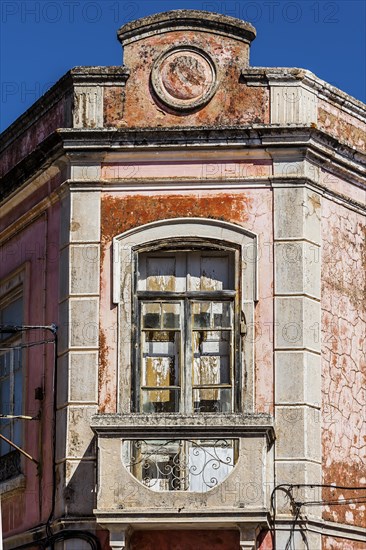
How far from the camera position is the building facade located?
1582 cm

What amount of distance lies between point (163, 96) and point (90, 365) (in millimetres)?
3288

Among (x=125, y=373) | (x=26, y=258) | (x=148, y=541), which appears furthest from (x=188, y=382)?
(x=26, y=258)

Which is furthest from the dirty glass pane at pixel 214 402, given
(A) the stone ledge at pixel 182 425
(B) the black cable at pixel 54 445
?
(B) the black cable at pixel 54 445

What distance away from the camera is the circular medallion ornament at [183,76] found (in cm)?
1733

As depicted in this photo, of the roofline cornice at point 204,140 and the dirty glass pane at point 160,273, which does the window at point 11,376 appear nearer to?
the dirty glass pane at point 160,273

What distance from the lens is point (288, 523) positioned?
1596 centimetres

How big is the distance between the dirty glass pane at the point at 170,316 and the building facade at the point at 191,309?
1.4 inches

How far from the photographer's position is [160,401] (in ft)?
54.3

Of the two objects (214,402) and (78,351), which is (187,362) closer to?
(214,402)

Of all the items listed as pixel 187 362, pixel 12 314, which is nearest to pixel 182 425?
pixel 187 362

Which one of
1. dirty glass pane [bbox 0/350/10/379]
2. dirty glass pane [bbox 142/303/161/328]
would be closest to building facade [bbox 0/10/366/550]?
dirty glass pane [bbox 142/303/161/328]

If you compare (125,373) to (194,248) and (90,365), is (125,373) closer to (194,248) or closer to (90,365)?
(90,365)

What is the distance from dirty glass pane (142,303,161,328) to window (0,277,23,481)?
1.88m

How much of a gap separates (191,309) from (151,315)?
1.52ft
